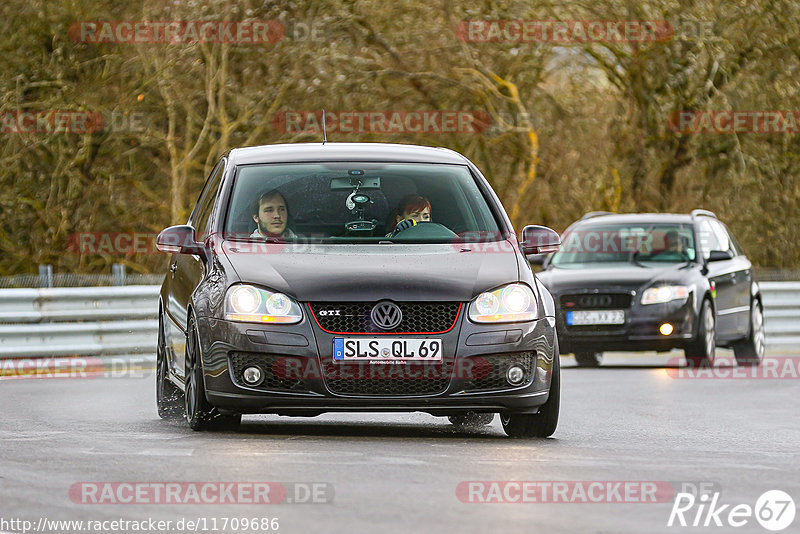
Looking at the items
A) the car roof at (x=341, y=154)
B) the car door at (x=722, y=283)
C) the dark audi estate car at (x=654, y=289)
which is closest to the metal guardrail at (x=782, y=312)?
the dark audi estate car at (x=654, y=289)

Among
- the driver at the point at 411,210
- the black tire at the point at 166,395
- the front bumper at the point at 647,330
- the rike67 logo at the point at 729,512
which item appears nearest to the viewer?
the rike67 logo at the point at 729,512

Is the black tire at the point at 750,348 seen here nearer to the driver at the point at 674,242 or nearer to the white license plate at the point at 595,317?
the driver at the point at 674,242

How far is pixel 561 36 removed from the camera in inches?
1105

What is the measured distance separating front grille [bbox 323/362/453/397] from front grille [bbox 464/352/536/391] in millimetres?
143

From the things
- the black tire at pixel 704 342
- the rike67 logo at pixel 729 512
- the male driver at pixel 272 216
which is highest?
the male driver at pixel 272 216

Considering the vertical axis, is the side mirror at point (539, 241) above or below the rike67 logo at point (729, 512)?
above

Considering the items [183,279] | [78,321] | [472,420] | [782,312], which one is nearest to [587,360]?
[782,312]

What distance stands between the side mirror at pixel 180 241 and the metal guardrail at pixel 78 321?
7.77 m

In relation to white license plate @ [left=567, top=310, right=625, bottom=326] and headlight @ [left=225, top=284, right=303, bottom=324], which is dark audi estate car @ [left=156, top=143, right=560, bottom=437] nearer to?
headlight @ [left=225, top=284, right=303, bottom=324]

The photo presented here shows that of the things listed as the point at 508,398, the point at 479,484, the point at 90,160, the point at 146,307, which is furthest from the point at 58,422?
the point at 90,160

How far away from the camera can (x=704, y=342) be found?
62.1ft

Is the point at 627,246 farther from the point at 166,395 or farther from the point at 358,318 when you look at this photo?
the point at 358,318

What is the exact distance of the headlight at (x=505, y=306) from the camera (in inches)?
389

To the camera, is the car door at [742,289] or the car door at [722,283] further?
the car door at [742,289]
